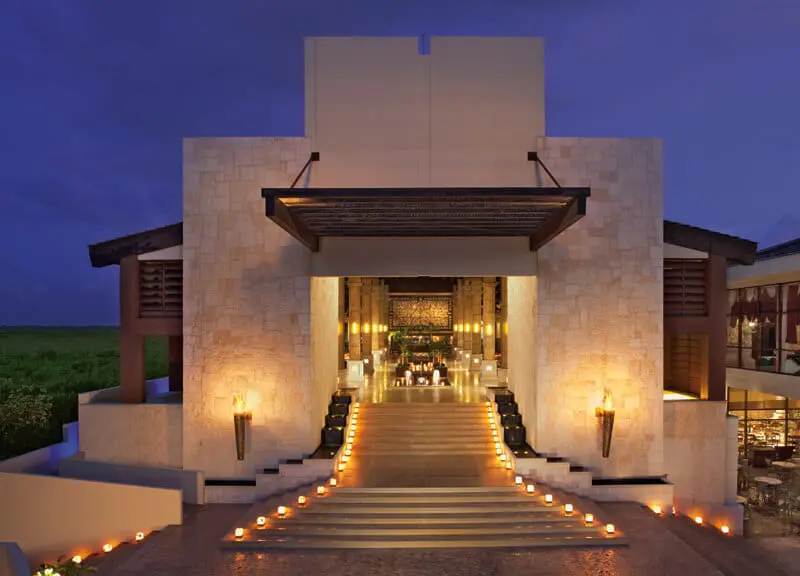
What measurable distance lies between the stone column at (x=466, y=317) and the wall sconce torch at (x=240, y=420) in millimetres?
15830

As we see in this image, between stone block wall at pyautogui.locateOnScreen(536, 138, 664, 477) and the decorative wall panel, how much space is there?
18.6 m

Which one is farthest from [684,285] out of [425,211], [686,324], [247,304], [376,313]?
[376,313]

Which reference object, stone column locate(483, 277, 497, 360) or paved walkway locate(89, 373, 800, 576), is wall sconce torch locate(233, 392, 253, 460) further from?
stone column locate(483, 277, 497, 360)

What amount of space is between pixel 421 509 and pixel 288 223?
233 inches

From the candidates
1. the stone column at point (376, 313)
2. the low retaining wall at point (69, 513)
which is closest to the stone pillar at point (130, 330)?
the low retaining wall at point (69, 513)

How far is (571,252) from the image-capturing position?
12.4 meters

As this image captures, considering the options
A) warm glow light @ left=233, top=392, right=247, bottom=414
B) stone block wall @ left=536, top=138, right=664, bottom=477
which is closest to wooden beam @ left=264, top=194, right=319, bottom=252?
warm glow light @ left=233, top=392, right=247, bottom=414

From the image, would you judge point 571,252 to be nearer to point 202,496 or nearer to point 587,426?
point 587,426

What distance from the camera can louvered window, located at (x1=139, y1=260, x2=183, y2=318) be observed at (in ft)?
42.6

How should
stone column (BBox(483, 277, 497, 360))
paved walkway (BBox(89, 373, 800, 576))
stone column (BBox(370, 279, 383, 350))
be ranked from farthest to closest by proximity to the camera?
stone column (BBox(370, 279, 383, 350))
stone column (BBox(483, 277, 497, 360))
paved walkway (BBox(89, 373, 800, 576))

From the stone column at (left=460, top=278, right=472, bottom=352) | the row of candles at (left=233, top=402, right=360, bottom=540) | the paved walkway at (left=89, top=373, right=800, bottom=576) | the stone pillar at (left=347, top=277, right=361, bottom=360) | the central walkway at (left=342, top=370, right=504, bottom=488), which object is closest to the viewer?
the paved walkway at (left=89, top=373, right=800, bottom=576)

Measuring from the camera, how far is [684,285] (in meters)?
13.0

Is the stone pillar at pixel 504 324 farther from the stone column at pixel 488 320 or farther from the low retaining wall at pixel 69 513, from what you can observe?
the low retaining wall at pixel 69 513

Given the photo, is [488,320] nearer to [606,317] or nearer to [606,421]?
[606,317]
